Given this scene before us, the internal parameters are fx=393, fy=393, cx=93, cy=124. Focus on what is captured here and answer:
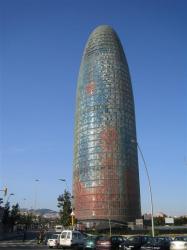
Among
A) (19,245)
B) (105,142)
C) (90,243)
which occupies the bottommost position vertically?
(19,245)

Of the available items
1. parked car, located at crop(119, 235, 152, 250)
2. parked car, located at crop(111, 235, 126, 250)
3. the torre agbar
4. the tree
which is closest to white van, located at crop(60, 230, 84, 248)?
parked car, located at crop(111, 235, 126, 250)

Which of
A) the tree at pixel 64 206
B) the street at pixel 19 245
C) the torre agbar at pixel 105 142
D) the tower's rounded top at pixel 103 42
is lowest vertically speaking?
the street at pixel 19 245

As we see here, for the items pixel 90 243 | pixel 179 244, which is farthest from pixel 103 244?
pixel 179 244

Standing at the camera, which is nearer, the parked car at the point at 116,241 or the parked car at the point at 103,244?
the parked car at the point at 103,244

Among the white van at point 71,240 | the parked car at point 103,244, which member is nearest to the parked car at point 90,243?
the parked car at point 103,244

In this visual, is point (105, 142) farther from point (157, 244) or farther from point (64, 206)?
point (157, 244)

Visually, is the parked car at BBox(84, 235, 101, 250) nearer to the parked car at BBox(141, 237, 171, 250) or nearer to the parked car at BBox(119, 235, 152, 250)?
the parked car at BBox(119, 235, 152, 250)

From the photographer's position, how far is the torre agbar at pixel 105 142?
139000 millimetres

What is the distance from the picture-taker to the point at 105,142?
143 metres

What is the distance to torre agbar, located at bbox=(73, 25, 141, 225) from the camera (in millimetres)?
139000

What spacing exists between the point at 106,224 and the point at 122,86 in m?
53.3

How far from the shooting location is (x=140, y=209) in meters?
147

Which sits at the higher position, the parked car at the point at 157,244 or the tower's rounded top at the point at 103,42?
the tower's rounded top at the point at 103,42

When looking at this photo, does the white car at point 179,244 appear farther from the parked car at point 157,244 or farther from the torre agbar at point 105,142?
the torre agbar at point 105,142
